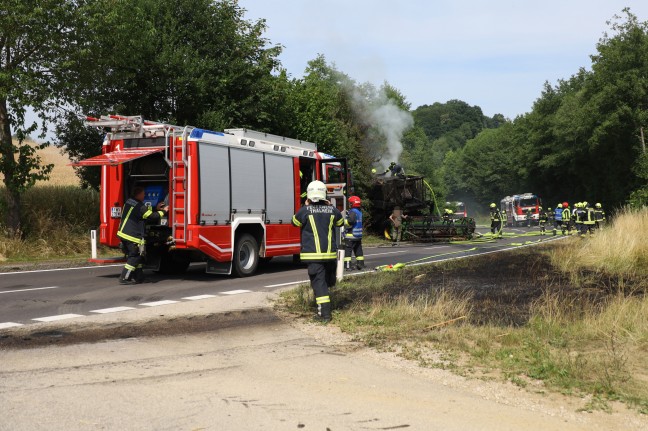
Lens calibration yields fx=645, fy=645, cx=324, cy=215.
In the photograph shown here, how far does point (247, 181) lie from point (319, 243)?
5.46m

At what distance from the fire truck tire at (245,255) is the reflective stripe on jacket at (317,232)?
508 centimetres

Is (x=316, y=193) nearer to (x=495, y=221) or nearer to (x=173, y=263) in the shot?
(x=173, y=263)

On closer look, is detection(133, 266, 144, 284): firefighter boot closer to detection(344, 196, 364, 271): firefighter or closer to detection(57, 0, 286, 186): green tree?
detection(344, 196, 364, 271): firefighter

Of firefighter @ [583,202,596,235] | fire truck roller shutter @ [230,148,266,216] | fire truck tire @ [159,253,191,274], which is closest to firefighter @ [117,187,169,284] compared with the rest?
fire truck roller shutter @ [230,148,266,216]

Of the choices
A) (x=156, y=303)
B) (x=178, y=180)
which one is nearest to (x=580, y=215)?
(x=178, y=180)

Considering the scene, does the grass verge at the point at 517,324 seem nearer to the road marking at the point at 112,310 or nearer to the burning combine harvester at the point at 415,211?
the road marking at the point at 112,310

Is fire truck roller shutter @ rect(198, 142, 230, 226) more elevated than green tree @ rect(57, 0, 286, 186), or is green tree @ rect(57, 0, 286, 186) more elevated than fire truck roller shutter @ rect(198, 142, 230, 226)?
green tree @ rect(57, 0, 286, 186)

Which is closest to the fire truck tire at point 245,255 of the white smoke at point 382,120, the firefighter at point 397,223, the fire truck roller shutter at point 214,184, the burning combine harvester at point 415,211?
the fire truck roller shutter at point 214,184

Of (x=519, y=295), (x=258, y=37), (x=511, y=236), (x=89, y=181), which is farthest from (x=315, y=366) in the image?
(x=511, y=236)

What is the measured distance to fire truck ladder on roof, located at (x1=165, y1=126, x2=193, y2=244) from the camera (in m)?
12.0

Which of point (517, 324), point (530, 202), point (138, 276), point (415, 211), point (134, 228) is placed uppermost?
point (530, 202)

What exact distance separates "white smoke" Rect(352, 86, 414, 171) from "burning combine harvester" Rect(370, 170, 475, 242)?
17.3 ft

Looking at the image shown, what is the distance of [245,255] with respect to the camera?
13.8 metres

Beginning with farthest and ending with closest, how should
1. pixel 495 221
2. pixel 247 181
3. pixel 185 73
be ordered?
pixel 495 221
pixel 185 73
pixel 247 181
